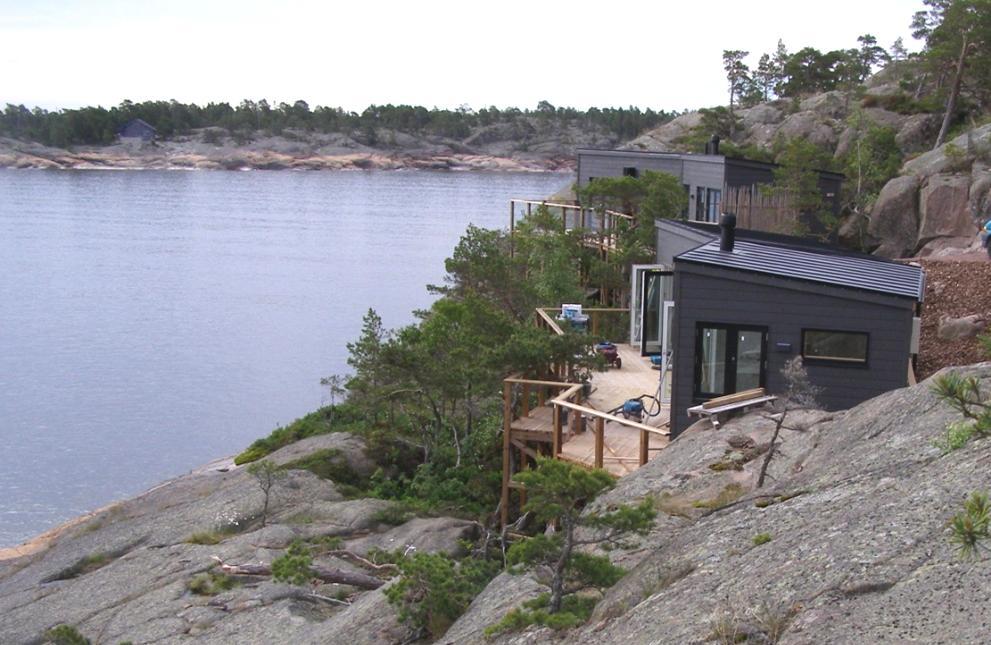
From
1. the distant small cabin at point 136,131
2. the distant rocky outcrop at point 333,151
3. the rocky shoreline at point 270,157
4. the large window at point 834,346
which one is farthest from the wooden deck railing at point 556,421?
the distant small cabin at point 136,131

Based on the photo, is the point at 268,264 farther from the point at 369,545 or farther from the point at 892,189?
the point at 369,545

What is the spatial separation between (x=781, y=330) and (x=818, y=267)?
6.39 ft

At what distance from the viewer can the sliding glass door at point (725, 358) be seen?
14.8 meters

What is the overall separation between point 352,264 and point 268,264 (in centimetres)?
525

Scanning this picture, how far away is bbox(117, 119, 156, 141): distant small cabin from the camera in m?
169

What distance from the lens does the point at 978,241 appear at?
26.3 metres

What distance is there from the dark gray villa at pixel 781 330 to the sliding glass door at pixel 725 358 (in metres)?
0.01

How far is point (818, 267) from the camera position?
16.1 m

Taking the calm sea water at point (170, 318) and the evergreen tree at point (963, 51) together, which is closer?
the calm sea water at point (170, 318)

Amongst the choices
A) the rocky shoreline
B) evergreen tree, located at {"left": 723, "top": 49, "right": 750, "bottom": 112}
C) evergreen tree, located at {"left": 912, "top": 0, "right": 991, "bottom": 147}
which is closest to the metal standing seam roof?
evergreen tree, located at {"left": 912, "top": 0, "right": 991, "bottom": 147}

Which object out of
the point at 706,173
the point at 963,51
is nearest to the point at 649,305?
the point at 706,173

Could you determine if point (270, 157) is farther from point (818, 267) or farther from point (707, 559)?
point (707, 559)

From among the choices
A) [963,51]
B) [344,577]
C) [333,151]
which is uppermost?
[963,51]

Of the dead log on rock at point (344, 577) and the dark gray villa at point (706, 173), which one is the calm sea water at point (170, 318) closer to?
the dark gray villa at point (706, 173)
